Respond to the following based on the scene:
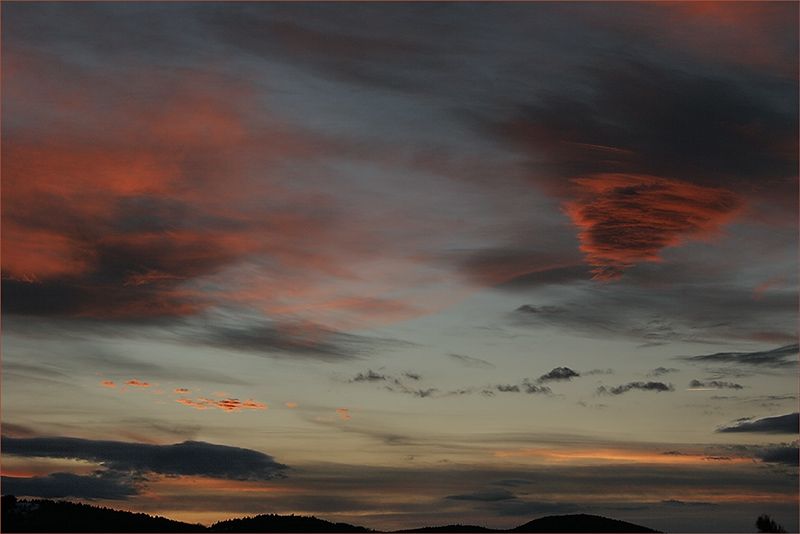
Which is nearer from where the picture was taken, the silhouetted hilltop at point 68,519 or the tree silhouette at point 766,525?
the tree silhouette at point 766,525

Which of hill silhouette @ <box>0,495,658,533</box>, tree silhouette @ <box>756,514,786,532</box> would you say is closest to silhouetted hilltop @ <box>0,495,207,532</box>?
hill silhouette @ <box>0,495,658,533</box>

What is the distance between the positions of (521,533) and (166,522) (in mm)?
82236

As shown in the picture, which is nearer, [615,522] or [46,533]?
[46,533]

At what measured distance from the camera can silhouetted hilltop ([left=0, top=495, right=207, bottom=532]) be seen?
168875 mm

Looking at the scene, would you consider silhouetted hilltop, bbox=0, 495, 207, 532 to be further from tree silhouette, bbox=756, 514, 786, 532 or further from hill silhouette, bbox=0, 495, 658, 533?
→ tree silhouette, bbox=756, 514, 786, 532

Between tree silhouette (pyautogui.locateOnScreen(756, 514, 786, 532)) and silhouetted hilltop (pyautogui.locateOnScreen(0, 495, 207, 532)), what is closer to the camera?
tree silhouette (pyautogui.locateOnScreen(756, 514, 786, 532))

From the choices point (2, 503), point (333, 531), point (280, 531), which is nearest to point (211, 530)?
point (280, 531)

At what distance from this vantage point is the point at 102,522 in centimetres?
17662

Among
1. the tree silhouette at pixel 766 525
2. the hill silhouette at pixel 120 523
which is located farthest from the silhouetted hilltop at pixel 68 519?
the tree silhouette at pixel 766 525

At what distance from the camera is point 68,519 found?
17438cm

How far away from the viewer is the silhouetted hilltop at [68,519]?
6649 inches

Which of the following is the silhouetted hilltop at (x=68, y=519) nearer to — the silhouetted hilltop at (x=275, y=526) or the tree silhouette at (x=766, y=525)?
the silhouetted hilltop at (x=275, y=526)

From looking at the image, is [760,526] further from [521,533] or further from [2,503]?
[2,503]

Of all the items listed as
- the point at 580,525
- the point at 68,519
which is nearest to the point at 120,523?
the point at 68,519
